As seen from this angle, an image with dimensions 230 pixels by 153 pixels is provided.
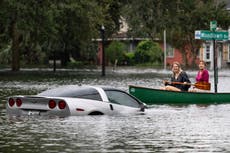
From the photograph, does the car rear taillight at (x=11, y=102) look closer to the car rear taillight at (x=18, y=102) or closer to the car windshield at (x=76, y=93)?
the car rear taillight at (x=18, y=102)

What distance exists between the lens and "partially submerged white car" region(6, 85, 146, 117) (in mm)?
25281

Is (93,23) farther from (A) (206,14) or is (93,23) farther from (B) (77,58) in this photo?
(B) (77,58)

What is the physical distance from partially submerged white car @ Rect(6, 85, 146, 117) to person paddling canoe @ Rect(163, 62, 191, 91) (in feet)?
21.2

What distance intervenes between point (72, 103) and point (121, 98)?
2045mm

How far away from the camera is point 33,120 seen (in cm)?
2500

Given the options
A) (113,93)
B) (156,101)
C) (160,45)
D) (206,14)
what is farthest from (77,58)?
(113,93)

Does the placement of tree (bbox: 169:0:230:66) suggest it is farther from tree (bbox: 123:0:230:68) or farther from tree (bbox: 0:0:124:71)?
tree (bbox: 0:0:124:71)

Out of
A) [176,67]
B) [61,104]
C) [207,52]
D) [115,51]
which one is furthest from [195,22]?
[61,104]

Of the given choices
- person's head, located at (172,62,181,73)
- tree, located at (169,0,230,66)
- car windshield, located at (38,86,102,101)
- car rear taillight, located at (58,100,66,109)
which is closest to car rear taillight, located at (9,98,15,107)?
car windshield, located at (38,86,102,101)

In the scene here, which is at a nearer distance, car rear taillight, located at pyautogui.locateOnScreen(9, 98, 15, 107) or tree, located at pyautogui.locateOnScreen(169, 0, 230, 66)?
car rear taillight, located at pyautogui.locateOnScreen(9, 98, 15, 107)

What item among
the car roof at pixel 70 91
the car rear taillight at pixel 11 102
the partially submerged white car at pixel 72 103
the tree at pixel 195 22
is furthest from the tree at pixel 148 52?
the car rear taillight at pixel 11 102

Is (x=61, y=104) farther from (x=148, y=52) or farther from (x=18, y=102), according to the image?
(x=148, y=52)

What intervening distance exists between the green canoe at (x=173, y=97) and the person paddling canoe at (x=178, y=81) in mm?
374

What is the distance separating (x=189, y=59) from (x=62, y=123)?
85.5 m
